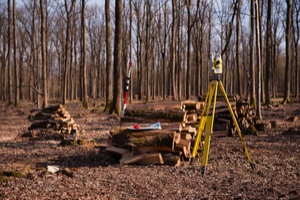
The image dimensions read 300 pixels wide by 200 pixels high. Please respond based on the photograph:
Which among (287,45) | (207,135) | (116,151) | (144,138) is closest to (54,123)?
(116,151)

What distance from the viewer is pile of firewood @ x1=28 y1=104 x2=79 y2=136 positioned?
12.7 metres

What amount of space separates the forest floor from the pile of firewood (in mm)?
1543

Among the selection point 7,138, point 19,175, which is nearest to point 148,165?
point 19,175

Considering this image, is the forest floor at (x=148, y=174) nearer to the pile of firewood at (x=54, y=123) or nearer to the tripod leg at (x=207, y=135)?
the tripod leg at (x=207, y=135)

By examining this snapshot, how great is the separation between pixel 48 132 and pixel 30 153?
9.01 feet

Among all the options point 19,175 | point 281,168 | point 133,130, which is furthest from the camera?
point 133,130

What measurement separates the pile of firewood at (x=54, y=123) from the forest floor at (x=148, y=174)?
1.54 meters

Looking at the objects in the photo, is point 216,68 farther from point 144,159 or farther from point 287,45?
point 287,45

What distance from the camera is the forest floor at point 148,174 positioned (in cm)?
559

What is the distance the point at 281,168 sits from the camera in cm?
740

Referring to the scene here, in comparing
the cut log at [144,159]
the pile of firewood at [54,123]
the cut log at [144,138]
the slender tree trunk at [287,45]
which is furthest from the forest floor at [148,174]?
the slender tree trunk at [287,45]

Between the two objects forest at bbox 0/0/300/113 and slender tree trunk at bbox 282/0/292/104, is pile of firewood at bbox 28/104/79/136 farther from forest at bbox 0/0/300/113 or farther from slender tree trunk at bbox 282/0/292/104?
slender tree trunk at bbox 282/0/292/104

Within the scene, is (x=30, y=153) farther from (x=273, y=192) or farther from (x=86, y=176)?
(x=273, y=192)

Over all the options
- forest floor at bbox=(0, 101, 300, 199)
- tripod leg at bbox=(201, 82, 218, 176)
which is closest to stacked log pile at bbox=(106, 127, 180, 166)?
forest floor at bbox=(0, 101, 300, 199)
